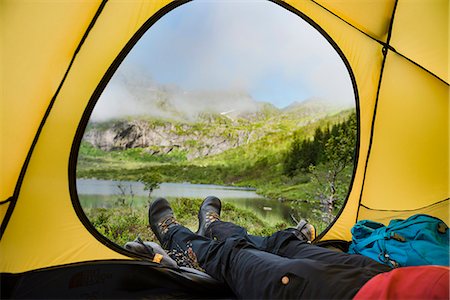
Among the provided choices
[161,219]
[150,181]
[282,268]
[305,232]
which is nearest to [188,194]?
[150,181]

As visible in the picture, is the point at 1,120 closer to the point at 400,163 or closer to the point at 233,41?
the point at 400,163

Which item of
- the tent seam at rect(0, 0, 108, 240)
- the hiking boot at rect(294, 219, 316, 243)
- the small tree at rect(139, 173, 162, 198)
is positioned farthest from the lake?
the hiking boot at rect(294, 219, 316, 243)

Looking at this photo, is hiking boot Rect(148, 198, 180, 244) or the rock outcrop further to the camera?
the rock outcrop

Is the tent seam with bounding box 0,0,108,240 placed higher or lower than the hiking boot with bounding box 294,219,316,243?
higher

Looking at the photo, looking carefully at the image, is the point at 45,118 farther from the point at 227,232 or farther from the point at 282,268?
the point at 282,268

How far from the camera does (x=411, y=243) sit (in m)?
1.14

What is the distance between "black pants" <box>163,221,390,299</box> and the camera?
76 cm

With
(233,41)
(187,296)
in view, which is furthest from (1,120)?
(233,41)

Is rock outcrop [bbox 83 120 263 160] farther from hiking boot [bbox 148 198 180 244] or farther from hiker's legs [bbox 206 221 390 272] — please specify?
hiker's legs [bbox 206 221 390 272]

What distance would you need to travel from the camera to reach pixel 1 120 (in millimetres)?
1173

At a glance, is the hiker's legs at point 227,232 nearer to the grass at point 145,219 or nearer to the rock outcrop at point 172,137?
the grass at point 145,219

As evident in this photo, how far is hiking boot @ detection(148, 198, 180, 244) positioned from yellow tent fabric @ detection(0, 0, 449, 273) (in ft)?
0.79

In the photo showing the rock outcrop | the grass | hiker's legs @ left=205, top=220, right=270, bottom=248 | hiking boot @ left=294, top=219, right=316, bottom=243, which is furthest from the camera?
the rock outcrop

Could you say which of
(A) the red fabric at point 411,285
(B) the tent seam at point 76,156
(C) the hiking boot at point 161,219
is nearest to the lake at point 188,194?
(C) the hiking boot at point 161,219
